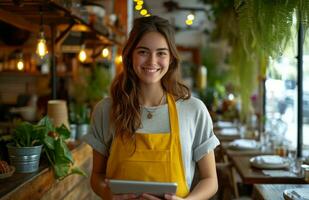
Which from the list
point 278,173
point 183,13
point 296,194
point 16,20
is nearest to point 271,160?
point 278,173

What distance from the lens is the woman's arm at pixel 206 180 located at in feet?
5.23

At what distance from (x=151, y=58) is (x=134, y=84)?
18 centimetres

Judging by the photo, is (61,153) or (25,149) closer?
(25,149)

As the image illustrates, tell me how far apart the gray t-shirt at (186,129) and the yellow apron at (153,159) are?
0.09 ft

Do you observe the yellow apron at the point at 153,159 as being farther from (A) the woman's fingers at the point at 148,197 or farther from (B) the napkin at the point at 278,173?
(B) the napkin at the point at 278,173

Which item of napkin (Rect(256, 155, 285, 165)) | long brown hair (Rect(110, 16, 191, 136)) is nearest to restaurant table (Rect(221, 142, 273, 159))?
napkin (Rect(256, 155, 285, 165))

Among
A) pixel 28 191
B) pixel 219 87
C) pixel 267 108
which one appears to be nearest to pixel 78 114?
pixel 28 191

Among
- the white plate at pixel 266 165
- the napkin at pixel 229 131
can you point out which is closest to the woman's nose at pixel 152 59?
the white plate at pixel 266 165

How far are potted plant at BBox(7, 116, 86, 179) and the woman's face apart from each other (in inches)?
36.2

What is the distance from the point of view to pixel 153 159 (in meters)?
1.57

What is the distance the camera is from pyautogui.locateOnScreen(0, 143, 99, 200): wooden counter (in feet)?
6.21

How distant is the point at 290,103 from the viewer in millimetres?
6406

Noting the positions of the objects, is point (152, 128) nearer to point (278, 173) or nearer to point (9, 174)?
point (9, 174)

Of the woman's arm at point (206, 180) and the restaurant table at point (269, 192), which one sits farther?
the restaurant table at point (269, 192)
